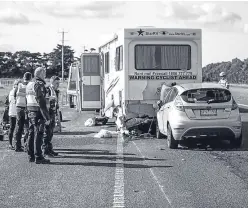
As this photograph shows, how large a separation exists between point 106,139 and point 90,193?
20.3 ft

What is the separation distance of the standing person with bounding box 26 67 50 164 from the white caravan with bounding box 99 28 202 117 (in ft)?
14.9

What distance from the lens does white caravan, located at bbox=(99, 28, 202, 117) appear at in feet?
45.4

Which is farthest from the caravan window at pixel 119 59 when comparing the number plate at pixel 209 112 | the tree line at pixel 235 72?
the tree line at pixel 235 72

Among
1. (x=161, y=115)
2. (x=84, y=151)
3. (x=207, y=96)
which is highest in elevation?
(x=207, y=96)

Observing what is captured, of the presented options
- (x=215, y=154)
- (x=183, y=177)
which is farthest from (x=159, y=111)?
(x=183, y=177)

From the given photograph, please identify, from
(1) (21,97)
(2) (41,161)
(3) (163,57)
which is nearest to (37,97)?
(2) (41,161)

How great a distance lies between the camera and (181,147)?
11.8m

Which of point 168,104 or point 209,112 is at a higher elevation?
point 168,104

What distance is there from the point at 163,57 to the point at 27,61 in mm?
88679

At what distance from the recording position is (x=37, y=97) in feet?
30.6

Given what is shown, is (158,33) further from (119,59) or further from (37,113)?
(37,113)

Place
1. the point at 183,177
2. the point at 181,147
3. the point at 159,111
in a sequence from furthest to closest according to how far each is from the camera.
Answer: the point at 159,111 < the point at 181,147 < the point at 183,177

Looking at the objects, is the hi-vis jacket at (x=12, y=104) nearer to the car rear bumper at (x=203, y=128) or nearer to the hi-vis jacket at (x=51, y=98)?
Result: the hi-vis jacket at (x=51, y=98)

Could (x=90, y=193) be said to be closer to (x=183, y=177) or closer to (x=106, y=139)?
(x=183, y=177)
